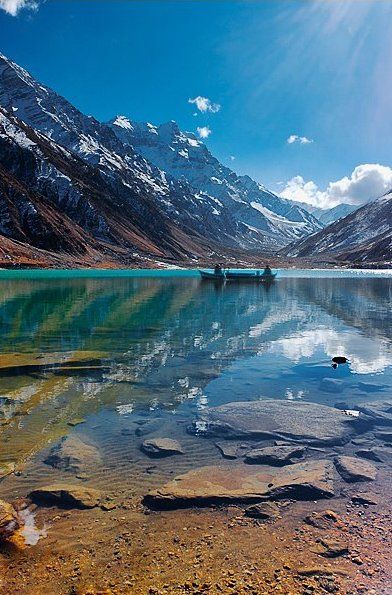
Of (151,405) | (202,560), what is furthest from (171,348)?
(202,560)

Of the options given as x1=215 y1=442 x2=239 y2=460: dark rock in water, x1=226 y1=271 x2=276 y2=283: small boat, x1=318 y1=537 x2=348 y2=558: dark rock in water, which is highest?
x1=226 y1=271 x2=276 y2=283: small boat

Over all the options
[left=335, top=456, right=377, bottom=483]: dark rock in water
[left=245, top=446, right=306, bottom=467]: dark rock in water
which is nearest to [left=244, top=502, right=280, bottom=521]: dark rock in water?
[left=245, top=446, right=306, bottom=467]: dark rock in water

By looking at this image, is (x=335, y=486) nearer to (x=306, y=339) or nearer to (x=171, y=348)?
(x=171, y=348)

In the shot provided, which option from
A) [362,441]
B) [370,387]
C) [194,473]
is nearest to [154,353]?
[370,387]

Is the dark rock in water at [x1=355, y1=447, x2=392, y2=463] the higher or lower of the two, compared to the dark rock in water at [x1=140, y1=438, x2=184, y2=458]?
lower

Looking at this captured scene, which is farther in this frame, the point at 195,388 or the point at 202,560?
the point at 195,388

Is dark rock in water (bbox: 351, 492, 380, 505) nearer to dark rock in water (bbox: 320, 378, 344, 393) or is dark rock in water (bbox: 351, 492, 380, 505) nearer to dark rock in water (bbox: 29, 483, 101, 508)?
dark rock in water (bbox: 29, 483, 101, 508)
